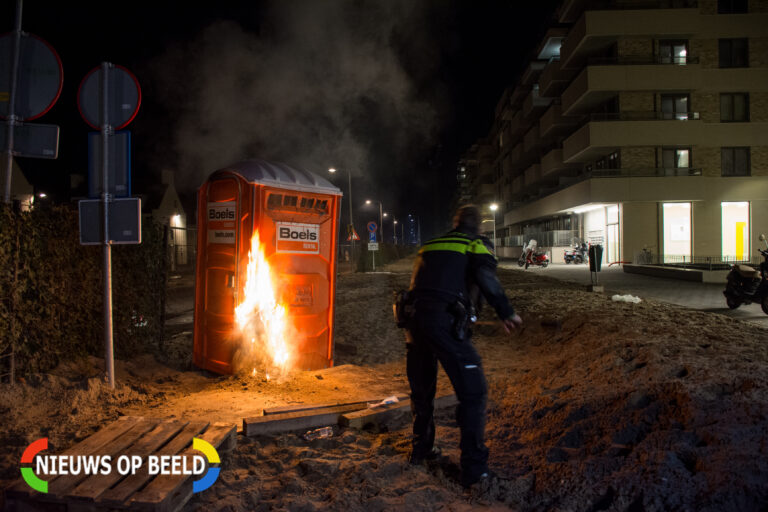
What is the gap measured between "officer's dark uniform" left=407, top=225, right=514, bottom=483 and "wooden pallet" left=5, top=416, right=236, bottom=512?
1.40m

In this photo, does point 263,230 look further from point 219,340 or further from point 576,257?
point 576,257

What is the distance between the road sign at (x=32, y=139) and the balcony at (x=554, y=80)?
116 ft

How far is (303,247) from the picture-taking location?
21.1ft

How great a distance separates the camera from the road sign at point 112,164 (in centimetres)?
497

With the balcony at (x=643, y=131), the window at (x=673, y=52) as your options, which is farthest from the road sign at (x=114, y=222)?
the window at (x=673, y=52)

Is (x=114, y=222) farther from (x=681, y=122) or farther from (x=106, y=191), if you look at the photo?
(x=681, y=122)

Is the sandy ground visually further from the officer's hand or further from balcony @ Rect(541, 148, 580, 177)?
balcony @ Rect(541, 148, 580, 177)

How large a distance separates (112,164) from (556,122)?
117 ft

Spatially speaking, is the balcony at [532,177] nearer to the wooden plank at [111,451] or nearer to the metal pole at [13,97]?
the metal pole at [13,97]

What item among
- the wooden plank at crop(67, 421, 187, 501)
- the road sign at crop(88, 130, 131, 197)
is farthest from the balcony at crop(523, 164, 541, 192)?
the wooden plank at crop(67, 421, 187, 501)

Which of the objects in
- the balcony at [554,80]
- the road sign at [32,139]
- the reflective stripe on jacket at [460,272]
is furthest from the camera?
the balcony at [554,80]

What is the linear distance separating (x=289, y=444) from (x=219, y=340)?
2.93 m

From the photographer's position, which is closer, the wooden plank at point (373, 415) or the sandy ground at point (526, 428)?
the sandy ground at point (526, 428)

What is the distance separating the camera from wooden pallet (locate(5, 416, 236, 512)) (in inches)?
102
